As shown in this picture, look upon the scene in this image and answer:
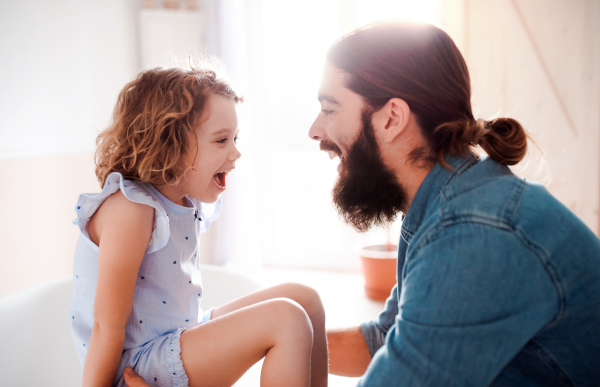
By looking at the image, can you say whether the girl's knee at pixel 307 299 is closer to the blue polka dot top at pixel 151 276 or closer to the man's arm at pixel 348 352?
the man's arm at pixel 348 352

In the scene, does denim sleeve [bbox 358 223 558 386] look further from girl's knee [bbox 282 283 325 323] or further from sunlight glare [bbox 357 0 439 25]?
sunlight glare [bbox 357 0 439 25]

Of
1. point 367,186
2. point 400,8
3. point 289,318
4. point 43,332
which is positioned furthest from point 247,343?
point 400,8

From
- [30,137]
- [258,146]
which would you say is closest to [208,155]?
[30,137]

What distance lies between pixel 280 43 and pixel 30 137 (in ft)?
5.43

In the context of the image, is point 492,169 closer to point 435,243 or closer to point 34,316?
point 435,243

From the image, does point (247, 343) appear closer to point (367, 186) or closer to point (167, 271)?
point (167, 271)

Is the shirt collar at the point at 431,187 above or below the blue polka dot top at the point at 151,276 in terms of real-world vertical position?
above

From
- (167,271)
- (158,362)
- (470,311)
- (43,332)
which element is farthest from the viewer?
(43,332)

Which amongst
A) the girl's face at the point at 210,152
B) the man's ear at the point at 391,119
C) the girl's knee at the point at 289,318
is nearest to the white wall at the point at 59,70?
the girl's face at the point at 210,152

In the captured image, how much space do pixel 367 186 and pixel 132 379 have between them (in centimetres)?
69

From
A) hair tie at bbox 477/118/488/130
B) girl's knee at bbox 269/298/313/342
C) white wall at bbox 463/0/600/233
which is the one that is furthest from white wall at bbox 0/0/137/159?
white wall at bbox 463/0/600/233

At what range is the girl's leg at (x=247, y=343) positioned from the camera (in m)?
0.94

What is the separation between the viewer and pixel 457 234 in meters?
0.67

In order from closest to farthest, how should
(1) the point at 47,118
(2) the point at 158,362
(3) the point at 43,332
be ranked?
1. (2) the point at 158,362
2. (3) the point at 43,332
3. (1) the point at 47,118
